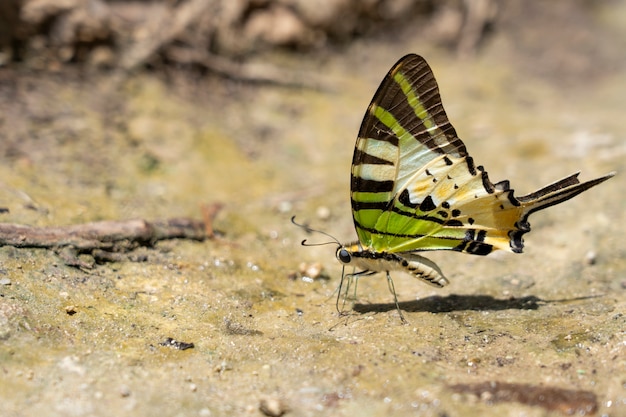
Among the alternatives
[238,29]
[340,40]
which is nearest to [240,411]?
[238,29]

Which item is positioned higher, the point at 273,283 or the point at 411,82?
the point at 411,82

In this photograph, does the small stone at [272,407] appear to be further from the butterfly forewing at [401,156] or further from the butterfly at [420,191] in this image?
the butterfly forewing at [401,156]

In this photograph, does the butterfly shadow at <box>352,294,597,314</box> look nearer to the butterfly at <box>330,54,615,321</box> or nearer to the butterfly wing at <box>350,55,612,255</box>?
the butterfly at <box>330,54,615,321</box>

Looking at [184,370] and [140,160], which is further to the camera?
[140,160]

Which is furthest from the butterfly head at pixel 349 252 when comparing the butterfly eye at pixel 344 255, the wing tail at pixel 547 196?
the wing tail at pixel 547 196

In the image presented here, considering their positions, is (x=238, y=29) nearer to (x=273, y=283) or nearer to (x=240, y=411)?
(x=273, y=283)

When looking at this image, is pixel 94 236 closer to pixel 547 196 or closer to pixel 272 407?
pixel 272 407

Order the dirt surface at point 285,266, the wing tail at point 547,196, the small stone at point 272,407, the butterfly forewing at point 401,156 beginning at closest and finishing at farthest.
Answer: the small stone at point 272,407 < the dirt surface at point 285,266 < the butterfly forewing at point 401,156 < the wing tail at point 547,196

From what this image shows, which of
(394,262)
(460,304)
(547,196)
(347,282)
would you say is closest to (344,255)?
(394,262)
